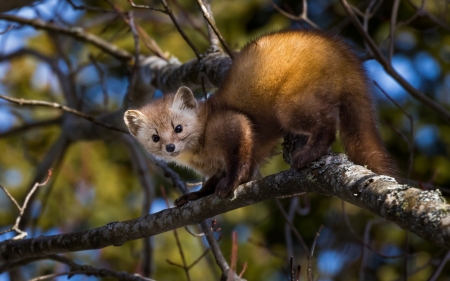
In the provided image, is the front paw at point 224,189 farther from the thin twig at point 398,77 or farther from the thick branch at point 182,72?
the thin twig at point 398,77

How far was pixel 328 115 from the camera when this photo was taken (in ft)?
13.1

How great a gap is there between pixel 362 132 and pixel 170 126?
1677mm

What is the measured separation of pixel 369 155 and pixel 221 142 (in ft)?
3.78

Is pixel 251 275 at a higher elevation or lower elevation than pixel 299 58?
higher

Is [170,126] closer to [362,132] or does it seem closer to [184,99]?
[184,99]

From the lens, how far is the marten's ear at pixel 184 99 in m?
4.90

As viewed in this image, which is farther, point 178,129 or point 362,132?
point 178,129

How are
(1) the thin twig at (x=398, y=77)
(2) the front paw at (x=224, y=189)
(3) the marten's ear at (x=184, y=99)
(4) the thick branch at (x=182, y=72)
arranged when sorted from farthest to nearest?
(4) the thick branch at (x=182, y=72) < (3) the marten's ear at (x=184, y=99) < (1) the thin twig at (x=398, y=77) < (2) the front paw at (x=224, y=189)

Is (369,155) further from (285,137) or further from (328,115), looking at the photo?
(285,137)

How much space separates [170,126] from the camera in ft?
16.2

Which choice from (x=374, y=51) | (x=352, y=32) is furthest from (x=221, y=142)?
(x=352, y=32)

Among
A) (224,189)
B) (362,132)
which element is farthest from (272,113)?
(224,189)

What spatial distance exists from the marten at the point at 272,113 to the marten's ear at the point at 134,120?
215 millimetres

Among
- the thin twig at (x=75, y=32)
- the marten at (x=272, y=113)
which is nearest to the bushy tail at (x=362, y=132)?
the marten at (x=272, y=113)
